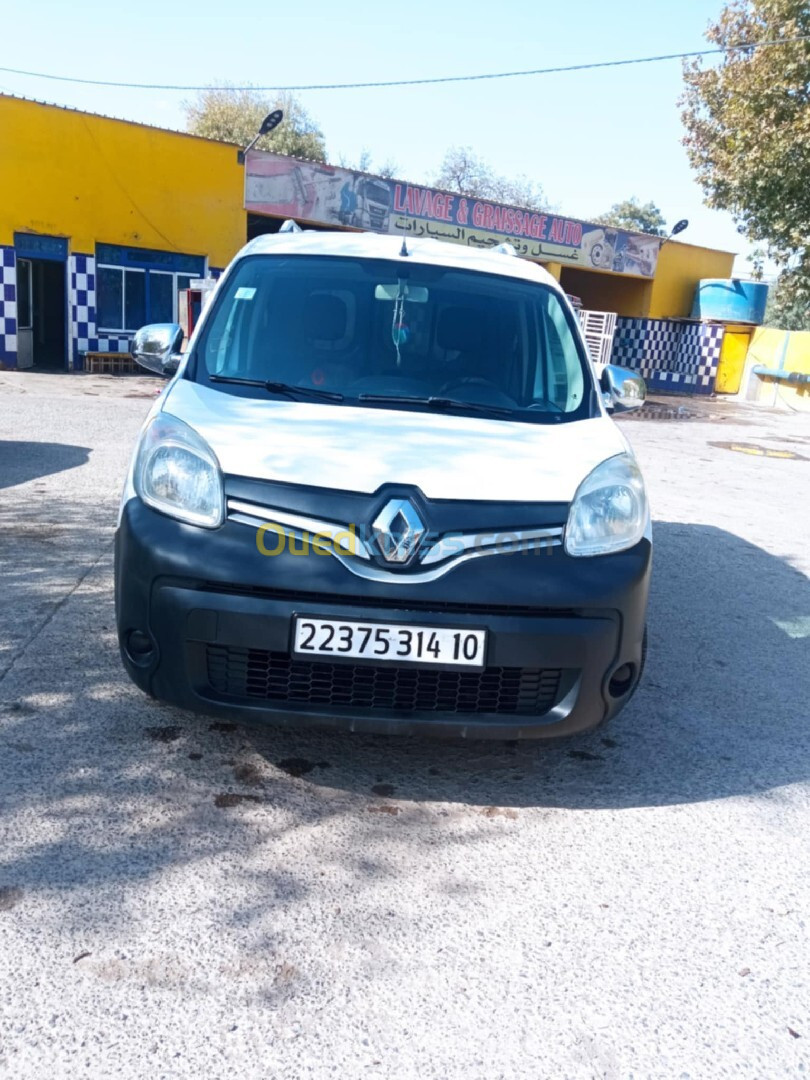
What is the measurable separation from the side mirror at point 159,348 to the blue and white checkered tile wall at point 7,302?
555 inches

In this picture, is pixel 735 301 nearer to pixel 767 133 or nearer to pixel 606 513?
pixel 767 133

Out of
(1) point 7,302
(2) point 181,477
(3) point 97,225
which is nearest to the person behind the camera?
(2) point 181,477

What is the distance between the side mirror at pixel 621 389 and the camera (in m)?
4.22

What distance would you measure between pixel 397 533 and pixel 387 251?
5.81ft

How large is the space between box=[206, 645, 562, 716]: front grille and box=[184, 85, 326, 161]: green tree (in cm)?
3790

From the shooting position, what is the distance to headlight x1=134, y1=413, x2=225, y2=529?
2.66 metres

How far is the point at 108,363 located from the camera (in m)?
17.8

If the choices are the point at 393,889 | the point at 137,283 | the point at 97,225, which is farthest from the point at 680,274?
the point at 393,889

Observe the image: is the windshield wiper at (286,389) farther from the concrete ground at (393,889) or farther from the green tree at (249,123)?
the green tree at (249,123)

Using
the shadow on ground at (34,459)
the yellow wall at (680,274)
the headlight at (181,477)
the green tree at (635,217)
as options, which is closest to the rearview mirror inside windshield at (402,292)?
the headlight at (181,477)

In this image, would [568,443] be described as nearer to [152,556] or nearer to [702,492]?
[152,556]

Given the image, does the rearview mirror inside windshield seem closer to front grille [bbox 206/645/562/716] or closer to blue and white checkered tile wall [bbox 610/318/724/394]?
front grille [bbox 206/645/562/716]

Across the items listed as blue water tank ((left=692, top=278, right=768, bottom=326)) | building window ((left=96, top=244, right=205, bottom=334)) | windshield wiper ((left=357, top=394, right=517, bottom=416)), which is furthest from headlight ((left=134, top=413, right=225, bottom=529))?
blue water tank ((left=692, top=278, right=768, bottom=326))

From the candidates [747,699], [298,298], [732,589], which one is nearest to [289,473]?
[298,298]
